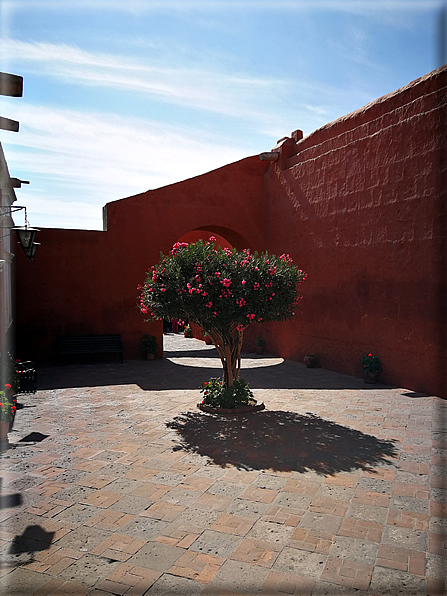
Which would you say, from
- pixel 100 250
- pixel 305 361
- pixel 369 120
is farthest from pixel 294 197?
pixel 100 250

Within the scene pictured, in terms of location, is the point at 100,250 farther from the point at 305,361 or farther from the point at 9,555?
the point at 9,555

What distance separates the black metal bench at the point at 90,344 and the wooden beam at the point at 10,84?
870 centimetres

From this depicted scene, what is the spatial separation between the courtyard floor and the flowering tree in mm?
1503

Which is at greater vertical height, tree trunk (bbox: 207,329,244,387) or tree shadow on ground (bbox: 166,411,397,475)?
tree trunk (bbox: 207,329,244,387)

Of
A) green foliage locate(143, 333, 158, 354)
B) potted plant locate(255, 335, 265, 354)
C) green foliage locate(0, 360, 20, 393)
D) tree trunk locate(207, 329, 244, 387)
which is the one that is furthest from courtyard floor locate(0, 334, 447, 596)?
potted plant locate(255, 335, 265, 354)

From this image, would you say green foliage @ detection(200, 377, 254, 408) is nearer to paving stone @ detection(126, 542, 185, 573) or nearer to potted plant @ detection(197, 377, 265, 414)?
potted plant @ detection(197, 377, 265, 414)

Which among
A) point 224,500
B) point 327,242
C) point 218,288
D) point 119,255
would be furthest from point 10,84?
point 119,255

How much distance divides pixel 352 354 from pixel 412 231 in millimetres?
3075

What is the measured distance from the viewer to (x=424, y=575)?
128 inches

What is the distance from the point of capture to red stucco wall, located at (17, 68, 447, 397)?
8.83 metres

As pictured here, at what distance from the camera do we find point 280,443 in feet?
19.8

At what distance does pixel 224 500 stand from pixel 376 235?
23.3 feet

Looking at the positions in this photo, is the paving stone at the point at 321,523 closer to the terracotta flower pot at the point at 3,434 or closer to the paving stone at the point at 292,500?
the paving stone at the point at 292,500

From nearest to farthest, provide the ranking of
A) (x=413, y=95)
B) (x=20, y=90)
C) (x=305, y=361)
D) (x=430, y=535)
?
1. (x=430, y=535)
2. (x=20, y=90)
3. (x=413, y=95)
4. (x=305, y=361)
